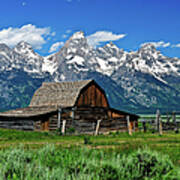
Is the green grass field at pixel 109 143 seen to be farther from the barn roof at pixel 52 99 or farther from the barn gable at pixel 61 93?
the barn gable at pixel 61 93

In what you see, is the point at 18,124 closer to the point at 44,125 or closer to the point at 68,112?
the point at 44,125

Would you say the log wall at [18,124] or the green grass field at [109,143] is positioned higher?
the log wall at [18,124]

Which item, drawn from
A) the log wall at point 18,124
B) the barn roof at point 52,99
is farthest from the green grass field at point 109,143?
the barn roof at point 52,99

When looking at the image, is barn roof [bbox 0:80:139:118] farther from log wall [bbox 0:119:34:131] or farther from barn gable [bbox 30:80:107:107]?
log wall [bbox 0:119:34:131]

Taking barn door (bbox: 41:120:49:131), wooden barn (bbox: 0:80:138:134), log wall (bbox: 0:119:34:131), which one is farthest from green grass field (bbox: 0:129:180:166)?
log wall (bbox: 0:119:34:131)

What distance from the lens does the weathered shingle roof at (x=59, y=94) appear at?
1930 inches

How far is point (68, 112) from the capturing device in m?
46.8

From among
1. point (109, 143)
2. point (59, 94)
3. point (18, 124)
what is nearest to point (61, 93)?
point (59, 94)

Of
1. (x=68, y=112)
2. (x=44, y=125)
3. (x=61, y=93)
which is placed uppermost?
(x=61, y=93)

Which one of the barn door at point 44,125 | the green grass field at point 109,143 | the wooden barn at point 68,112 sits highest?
the wooden barn at point 68,112

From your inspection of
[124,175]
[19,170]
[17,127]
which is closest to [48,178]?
[19,170]

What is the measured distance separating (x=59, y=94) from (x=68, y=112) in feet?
18.7

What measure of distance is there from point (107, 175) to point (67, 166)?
4.53 feet

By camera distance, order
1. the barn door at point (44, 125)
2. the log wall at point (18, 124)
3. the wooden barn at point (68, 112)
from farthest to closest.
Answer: the log wall at point (18, 124) < the barn door at point (44, 125) < the wooden barn at point (68, 112)
